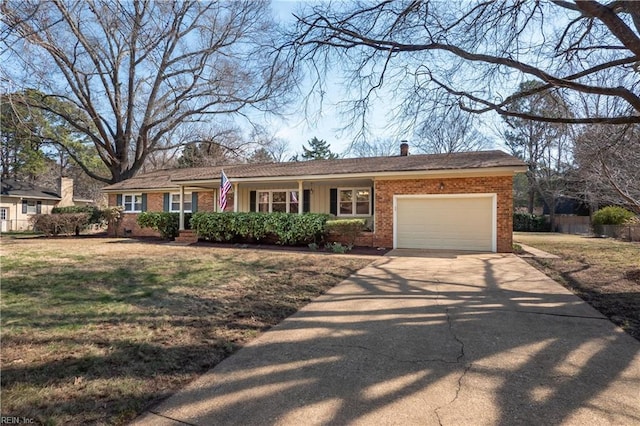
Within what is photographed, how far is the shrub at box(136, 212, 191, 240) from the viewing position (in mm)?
16594

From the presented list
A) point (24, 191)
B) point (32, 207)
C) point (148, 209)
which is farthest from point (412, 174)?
point (32, 207)

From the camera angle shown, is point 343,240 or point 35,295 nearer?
point 35,295

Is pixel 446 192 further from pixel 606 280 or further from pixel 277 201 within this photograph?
pixel 277 201

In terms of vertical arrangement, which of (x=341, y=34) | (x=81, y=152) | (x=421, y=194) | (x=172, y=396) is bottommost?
(x=172, y=396)

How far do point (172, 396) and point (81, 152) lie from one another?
115 feet

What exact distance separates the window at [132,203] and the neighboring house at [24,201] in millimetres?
12548

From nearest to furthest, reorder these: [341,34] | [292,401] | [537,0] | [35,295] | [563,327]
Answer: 1. [292,401]
2. [563,327]
3. [35,295]
4. [537,0]
5. [341,34]

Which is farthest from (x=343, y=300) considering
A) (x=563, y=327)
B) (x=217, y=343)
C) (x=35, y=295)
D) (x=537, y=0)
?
(x=537, y=0)

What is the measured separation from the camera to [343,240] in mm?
13477

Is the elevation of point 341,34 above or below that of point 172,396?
above

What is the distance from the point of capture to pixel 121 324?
164 inches

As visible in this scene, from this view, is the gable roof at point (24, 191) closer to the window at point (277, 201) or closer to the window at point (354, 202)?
the window at point (277, 201)

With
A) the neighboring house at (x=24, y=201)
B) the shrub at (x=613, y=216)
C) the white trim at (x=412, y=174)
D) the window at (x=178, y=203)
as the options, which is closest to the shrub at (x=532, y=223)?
the shrub at (x=613, y=216)

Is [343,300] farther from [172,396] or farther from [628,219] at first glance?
[628,219]
